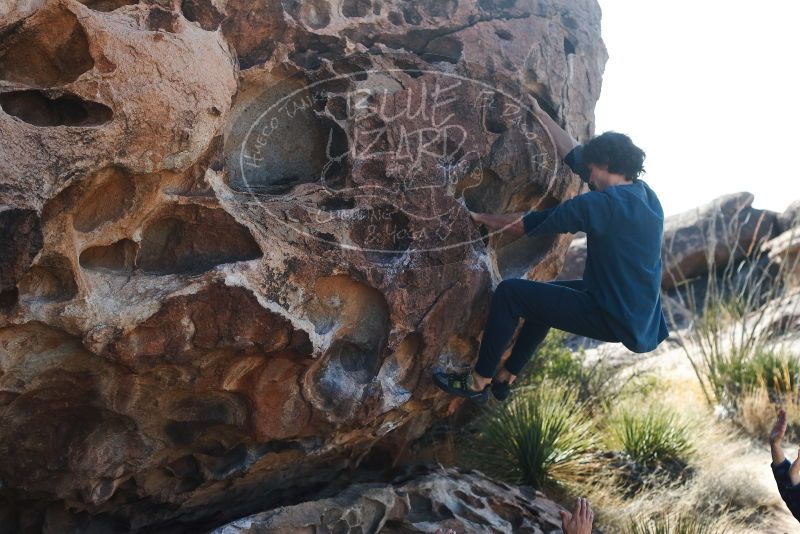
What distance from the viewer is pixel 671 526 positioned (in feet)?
16.7

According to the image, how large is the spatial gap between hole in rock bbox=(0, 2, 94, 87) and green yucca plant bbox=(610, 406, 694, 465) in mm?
5601

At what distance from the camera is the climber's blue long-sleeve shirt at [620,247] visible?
13.2 feet

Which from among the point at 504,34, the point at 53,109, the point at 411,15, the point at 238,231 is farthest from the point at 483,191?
the point at 53,109

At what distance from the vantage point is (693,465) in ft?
22.8

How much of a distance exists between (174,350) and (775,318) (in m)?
8.24

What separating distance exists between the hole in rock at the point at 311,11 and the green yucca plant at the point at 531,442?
3574 millimetres

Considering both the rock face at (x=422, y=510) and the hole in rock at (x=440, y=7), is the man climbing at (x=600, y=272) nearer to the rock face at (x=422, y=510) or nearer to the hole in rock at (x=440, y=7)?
the rock face at (x=422, y=510)

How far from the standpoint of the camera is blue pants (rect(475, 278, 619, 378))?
4.15 meters

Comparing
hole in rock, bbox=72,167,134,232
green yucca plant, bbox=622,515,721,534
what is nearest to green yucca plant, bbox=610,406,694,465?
green yucca plant, bbox=622,515,721,534

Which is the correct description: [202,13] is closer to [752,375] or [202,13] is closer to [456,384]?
[456,384]

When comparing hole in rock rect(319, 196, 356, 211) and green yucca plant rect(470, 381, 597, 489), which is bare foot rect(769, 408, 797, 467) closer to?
green yucca plant rect(470, 381, 597, 489)

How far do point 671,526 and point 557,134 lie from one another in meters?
2.62

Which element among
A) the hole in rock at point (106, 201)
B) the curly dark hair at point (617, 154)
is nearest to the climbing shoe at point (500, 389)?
the curly dark hair at point (617, 154)

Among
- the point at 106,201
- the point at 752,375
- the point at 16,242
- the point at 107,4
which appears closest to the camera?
the point at 16,242
